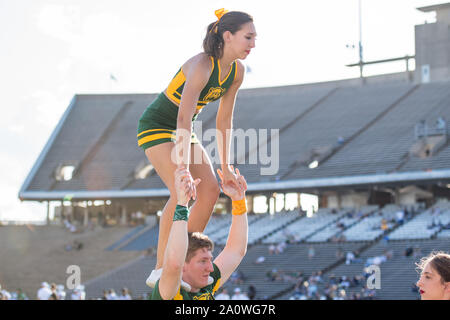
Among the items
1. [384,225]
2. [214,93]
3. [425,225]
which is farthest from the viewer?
[384,225]

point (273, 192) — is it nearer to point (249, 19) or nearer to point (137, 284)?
point (137, 284)

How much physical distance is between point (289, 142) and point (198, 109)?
32.0 m

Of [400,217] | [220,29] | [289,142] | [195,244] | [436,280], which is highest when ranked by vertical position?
[220,29]

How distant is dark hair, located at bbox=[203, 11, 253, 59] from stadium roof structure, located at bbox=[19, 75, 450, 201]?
85.7ft

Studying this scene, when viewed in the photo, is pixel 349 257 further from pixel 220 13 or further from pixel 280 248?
pixel 220 13

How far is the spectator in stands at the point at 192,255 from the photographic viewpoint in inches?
145

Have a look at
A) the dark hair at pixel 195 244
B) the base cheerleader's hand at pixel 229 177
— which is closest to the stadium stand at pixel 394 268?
the base cheerleader's hand at pixel 229 177

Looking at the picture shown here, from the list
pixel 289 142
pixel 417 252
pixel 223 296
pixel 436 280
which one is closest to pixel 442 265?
pixel 436 280

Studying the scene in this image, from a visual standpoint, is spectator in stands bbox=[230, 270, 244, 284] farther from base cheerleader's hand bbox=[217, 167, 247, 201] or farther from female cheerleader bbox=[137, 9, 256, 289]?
base cheerleader's hand bbox=[217, 167, 247, 201]

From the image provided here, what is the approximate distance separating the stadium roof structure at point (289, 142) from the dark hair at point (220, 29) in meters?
26.1

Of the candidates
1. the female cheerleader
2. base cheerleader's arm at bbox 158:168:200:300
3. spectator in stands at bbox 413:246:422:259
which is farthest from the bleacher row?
base cheerleader's arm at bbox 158:168:200:300

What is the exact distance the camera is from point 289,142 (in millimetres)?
37188

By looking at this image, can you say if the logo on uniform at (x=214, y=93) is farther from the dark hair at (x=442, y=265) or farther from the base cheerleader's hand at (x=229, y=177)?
the dark hair at (x=442, y=265)

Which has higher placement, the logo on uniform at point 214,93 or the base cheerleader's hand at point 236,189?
the logo on uniform at point 214,93
